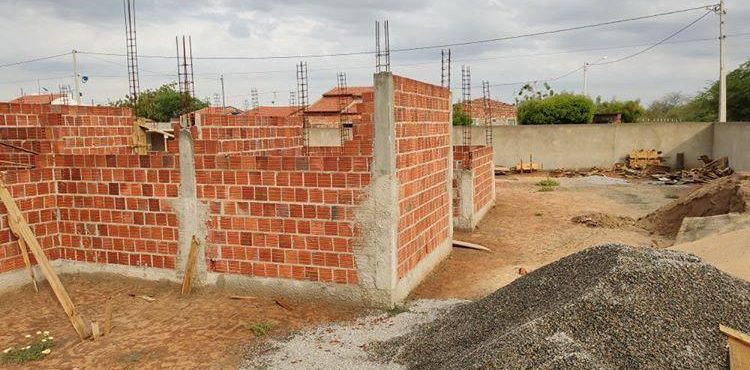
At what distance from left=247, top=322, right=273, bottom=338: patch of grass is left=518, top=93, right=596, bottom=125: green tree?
24876mm

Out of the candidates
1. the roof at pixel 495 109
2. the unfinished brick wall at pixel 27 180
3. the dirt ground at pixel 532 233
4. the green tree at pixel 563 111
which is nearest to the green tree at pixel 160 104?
the roof at pixel 495 109

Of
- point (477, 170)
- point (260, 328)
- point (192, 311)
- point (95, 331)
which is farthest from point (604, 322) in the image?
point (477, 170)

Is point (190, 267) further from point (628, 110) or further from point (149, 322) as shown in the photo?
point (628, 110)

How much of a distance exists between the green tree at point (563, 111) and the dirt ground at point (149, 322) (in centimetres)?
2429

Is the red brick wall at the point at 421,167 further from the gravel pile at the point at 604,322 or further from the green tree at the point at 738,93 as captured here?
the green tree at the point at 738,93

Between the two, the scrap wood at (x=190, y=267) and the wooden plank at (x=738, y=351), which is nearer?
the wooden plank at (x=738, y=351)

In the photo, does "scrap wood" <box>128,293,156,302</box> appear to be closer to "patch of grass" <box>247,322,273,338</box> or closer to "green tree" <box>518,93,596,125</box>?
"patch of grass" <box>247,322,273,338</box>

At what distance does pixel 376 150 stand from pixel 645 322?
9.84ft

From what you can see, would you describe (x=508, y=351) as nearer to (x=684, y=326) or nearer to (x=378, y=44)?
(x=684, y=326)

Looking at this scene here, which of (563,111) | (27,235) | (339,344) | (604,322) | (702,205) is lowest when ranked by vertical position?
(339,344)

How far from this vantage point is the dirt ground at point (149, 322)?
187 inches

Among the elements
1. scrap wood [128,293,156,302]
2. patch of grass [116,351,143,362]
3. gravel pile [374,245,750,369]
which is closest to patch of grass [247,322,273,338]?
patch of grass [116,351,143,362]

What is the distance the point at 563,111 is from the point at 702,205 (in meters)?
18.0

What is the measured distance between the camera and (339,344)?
4965 mm
